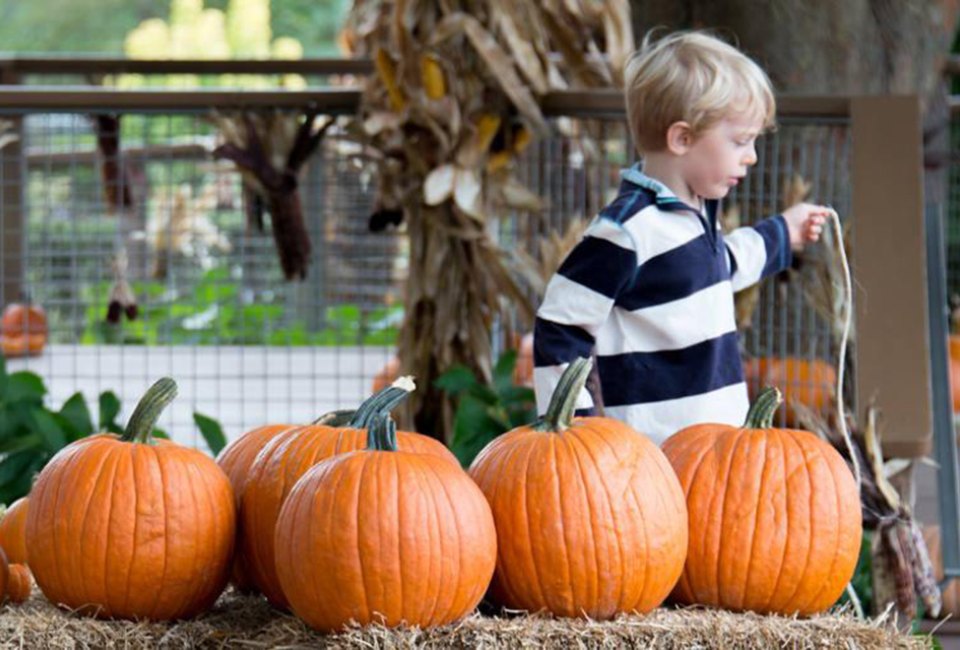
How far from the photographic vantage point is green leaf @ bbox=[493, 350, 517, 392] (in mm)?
4234

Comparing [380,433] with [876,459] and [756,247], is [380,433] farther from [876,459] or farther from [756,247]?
[876,459]

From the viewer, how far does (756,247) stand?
123 inches

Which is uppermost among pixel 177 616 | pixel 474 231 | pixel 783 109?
pixel 783 109

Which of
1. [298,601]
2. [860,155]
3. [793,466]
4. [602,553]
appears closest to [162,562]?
[298,601]

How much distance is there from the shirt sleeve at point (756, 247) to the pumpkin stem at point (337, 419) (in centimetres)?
109

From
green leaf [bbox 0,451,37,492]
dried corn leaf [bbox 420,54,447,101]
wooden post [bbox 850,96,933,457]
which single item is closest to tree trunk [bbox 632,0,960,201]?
dried corn leaf [bbox 420,54,447,101]

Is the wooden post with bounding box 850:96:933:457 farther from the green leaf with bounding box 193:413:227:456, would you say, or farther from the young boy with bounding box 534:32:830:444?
the green leaf with bounding box 193:413:227:456

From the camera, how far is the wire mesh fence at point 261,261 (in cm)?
428

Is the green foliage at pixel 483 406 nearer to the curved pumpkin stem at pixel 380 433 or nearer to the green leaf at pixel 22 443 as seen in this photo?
the green leaf at pixel 22 443

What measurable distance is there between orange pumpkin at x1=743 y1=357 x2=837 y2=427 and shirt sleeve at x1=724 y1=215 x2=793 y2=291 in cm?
82

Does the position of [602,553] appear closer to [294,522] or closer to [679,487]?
[679,487]

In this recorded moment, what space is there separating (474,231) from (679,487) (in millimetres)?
2226

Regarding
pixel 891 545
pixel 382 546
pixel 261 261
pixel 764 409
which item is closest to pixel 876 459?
pixel 891 545

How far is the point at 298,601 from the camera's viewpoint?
1963 mm
